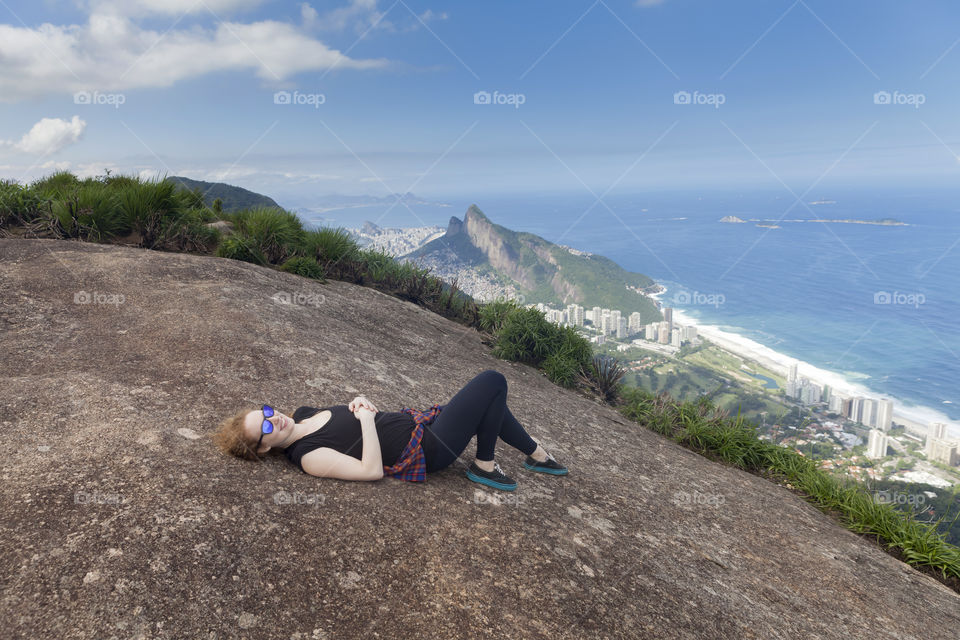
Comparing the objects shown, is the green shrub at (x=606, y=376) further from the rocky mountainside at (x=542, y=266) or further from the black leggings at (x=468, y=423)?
the rocky mountainside at (x=542, y=266)

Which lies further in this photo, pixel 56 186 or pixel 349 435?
pixel 56 186

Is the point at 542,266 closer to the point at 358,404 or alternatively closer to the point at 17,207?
the point at 17,207

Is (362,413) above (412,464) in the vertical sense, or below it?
above

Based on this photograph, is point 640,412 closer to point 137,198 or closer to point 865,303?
point 137,198

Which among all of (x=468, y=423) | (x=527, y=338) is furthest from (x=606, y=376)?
(x=468, y=423)

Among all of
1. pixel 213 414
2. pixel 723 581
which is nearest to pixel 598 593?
pixel 723 581

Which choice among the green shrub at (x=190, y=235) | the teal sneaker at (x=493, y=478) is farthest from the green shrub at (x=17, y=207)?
the teal sneaker at (x=493, y=478)

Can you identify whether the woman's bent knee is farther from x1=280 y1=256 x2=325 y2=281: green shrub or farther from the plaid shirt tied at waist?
x1=280 y1=256 x2=325 y2=281: green shrub
